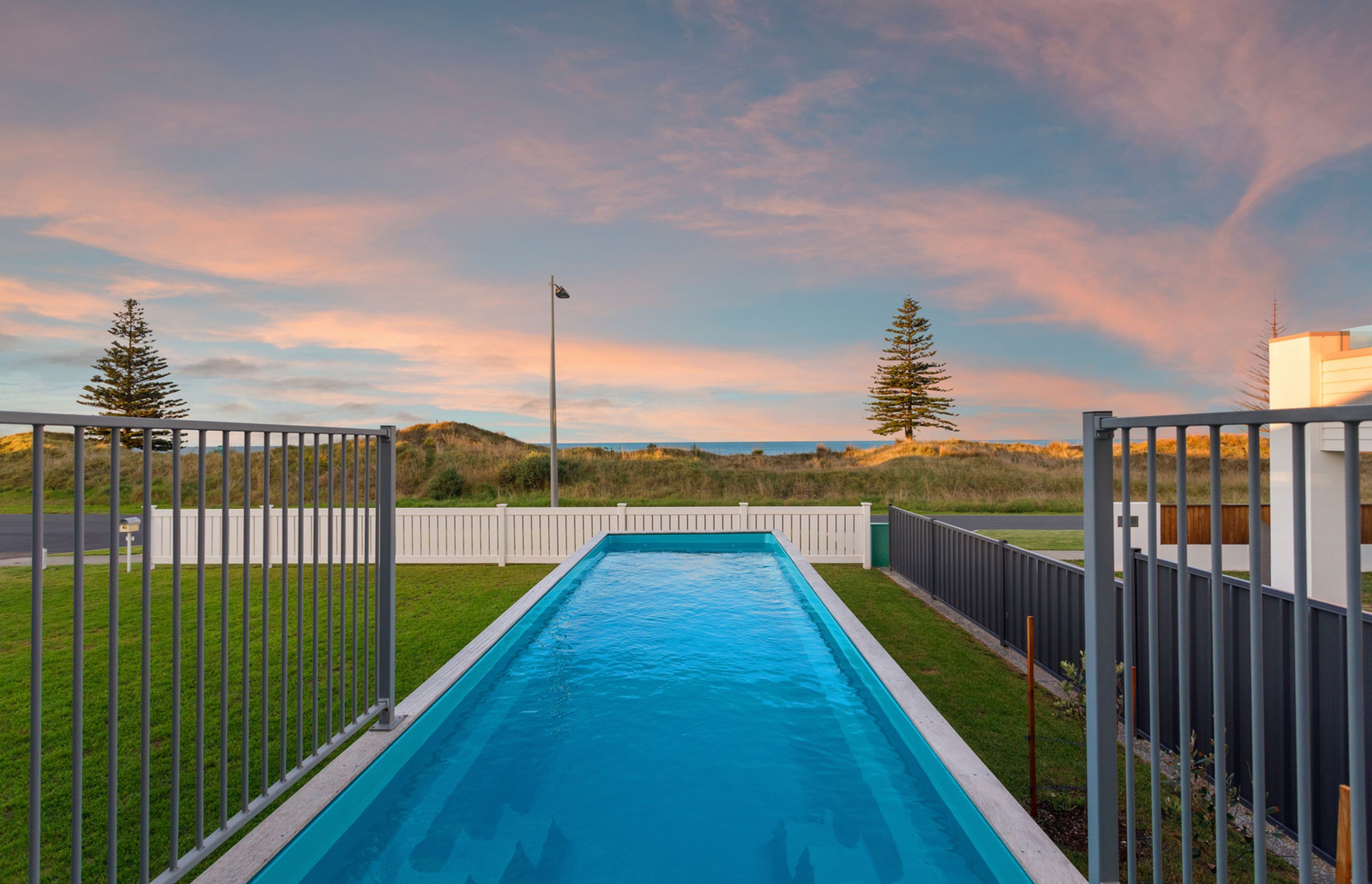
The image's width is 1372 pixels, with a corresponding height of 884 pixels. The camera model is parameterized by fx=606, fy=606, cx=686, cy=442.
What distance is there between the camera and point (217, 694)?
4.28 metres

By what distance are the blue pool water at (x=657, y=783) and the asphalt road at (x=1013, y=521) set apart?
33.4 ft

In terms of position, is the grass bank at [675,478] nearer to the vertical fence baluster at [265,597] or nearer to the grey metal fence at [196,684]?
the grey metal fence at [196,684]

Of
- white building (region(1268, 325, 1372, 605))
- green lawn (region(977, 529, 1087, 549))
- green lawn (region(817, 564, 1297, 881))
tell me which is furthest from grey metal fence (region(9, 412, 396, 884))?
green lawn (region(977, 529, 1087, 549))

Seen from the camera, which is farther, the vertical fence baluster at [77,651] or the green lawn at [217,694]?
the green lawn at [217,694]

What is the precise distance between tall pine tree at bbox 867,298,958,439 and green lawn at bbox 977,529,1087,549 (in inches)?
1045

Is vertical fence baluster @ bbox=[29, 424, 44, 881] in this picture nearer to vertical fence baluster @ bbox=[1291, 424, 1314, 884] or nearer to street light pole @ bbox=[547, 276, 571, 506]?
vertical fence baluster @ bbox=[1291, 424, 1314, 884]

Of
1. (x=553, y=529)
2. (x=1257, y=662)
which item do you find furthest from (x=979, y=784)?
(x=553, y=529)

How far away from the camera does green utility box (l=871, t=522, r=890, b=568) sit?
9.46 m

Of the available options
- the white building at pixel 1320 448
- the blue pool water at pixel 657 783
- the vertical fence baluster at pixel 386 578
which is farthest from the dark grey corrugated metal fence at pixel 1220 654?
the white building at pixel 1320 448

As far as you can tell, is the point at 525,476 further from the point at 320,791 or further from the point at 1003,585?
the point at 320,791

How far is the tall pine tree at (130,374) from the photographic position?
113 ft

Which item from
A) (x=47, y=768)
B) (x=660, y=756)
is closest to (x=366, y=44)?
(x=47, y=768)

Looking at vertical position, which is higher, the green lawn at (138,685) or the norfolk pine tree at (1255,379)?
the norfolk pine tree at (1255,379)

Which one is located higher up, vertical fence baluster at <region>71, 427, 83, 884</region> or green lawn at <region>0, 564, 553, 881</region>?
vertical fence baluster at <region>71, 427, 83, 884</region>
